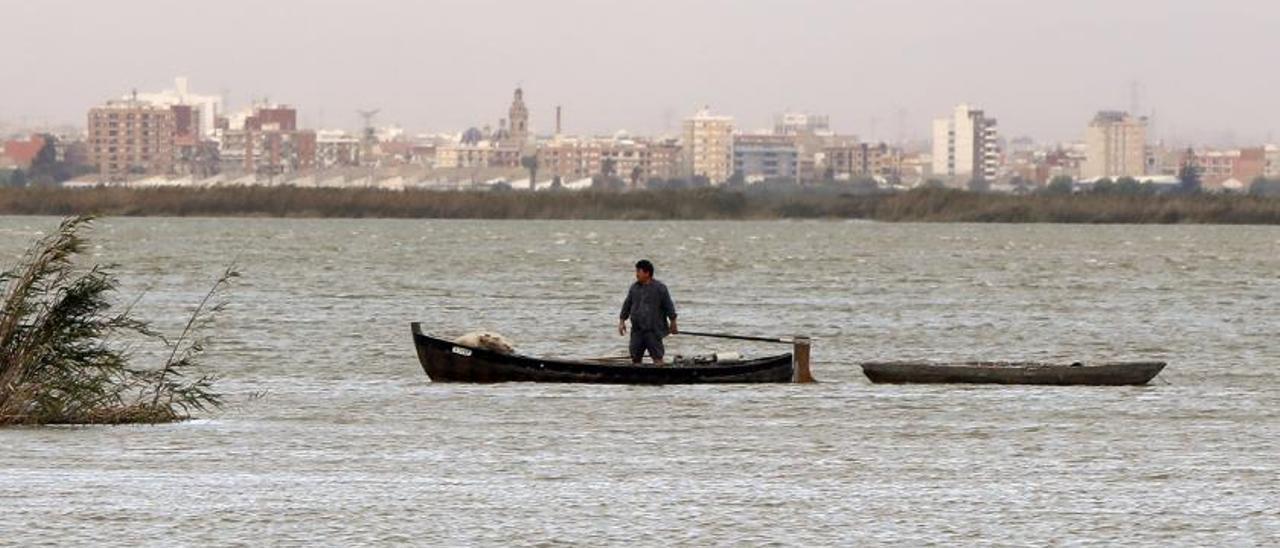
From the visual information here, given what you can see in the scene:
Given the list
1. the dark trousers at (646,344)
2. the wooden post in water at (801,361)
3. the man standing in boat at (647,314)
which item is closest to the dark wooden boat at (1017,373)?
the wooden post in water at (801,361)

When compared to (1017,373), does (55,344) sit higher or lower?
higher

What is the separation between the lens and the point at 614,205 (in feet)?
540

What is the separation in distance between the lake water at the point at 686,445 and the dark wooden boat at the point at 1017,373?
1.19 feet

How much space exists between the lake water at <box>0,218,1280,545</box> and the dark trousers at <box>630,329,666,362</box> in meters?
0.40

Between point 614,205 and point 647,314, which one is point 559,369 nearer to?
point 647,314

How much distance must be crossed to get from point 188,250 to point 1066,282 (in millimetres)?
33379

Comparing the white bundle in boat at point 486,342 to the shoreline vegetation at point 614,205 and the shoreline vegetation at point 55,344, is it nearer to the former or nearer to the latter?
the shoreline vegetation at point 55,344

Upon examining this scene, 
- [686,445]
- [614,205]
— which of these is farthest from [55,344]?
[614,205]

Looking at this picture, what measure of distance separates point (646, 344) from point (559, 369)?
1190 millimetres

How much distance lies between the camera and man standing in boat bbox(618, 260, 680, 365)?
27.4m

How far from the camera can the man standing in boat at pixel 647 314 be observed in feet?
90.0

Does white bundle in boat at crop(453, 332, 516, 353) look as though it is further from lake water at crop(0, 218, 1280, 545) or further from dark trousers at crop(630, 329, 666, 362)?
dark trousers at crop(630, 329, 666, 362)

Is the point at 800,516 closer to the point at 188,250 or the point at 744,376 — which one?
the point at 744,376

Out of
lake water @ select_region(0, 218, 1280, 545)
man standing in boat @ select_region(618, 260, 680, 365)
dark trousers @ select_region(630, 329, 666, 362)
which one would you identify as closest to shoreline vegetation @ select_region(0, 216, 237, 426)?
lake water @ select_region(0, 218, 1280, 545)
